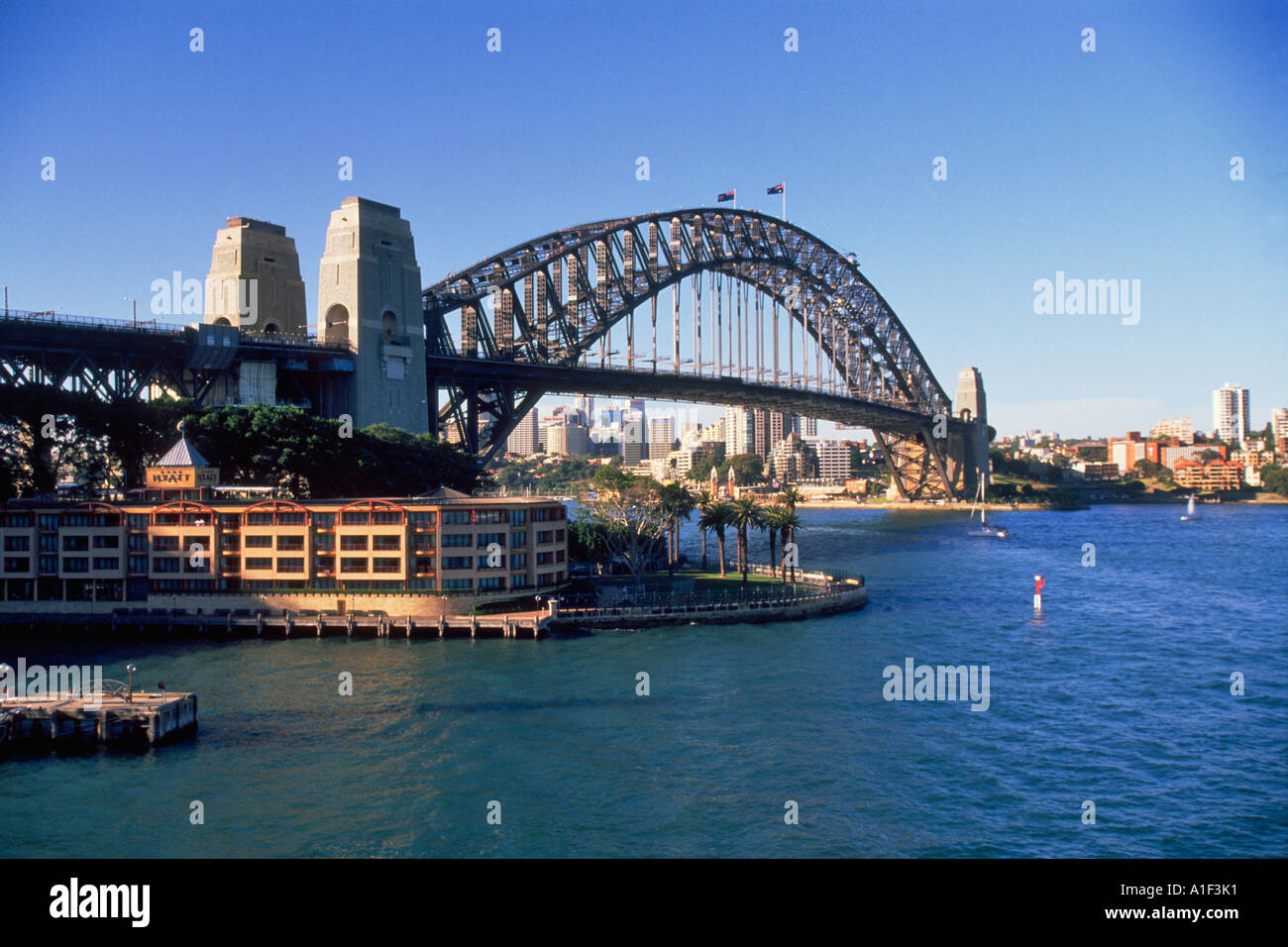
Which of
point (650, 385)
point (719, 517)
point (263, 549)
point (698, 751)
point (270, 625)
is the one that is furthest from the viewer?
point (650, 385)

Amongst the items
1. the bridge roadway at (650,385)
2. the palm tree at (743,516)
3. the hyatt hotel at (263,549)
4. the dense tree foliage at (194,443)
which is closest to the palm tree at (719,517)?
the palm tree at (743,516)

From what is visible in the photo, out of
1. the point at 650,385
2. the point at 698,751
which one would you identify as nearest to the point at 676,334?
the point at 650,385

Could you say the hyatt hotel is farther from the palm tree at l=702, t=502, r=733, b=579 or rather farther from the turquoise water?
the palm tree at l=702, t=502, r=733, b=579

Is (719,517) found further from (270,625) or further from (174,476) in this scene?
(174,476)

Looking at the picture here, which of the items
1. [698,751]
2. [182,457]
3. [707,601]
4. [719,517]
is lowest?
[698,751]

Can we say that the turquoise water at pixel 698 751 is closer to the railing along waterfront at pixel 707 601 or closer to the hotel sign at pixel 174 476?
the railing along waterfront at pixel 707 601

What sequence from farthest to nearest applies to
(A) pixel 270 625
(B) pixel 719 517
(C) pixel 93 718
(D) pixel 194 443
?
(B) pixel 719 517, (D) pixel 194 443, (A) pixel 270 625, (C) pixel 93 718

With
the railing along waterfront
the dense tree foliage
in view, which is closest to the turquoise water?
the railing along waterfront

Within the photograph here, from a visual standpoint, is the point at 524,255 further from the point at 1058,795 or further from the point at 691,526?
the point at 1058,795
